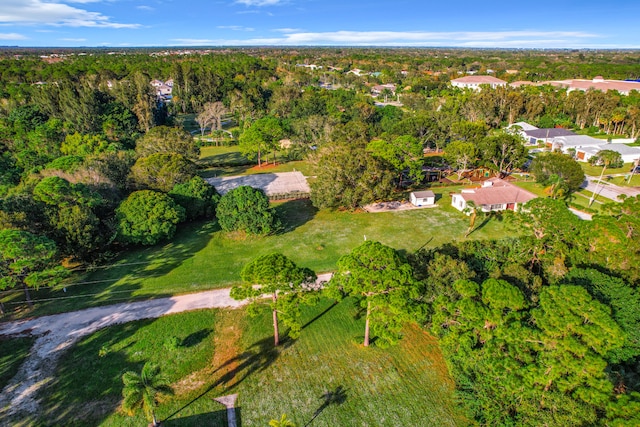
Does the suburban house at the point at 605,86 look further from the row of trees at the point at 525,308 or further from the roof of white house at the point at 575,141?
the row of trees at the point at 525,308

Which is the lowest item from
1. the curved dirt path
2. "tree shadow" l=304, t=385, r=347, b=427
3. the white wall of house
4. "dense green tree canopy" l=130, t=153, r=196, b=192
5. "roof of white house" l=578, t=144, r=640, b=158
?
"tree shadow" l=304, t=385, r=347, b=427

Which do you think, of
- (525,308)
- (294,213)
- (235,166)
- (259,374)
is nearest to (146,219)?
(294,213)

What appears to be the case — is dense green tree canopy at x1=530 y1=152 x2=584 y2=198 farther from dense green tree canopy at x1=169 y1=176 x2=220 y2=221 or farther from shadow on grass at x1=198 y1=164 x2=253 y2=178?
shadow on grass at x1=198 y1=164 x2=253 y2=178

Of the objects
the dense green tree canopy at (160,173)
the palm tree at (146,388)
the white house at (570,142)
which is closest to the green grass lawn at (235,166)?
the dense green tree canopy at (160,173)

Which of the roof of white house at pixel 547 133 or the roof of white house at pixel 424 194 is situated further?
→ the roof of white house at pixel 547 133

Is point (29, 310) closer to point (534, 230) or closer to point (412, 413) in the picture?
point (412, 413)

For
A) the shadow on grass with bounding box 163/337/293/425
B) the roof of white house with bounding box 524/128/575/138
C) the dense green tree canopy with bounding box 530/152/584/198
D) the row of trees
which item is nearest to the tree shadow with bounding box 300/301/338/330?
the shadow on grass with bounding box 163/337/293/425

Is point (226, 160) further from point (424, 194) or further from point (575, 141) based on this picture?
point (575, 141)
